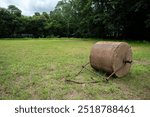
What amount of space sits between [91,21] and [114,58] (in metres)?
24.3

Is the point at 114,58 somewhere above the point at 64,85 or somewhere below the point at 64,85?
above

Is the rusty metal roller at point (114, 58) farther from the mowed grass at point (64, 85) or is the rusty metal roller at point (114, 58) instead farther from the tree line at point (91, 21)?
the tree line at point (91, 21)

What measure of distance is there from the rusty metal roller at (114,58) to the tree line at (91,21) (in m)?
14.7

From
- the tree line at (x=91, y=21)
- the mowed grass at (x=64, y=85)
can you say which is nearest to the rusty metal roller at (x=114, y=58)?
the mowed grass at (x=64, y=85)

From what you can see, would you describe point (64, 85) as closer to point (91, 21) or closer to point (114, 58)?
point (114, 58)

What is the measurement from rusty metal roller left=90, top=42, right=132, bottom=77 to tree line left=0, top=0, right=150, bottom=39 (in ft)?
48.1

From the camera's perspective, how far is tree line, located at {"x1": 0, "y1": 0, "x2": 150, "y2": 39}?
22473mm

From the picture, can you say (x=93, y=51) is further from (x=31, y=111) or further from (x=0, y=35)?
(x=0, y=35)

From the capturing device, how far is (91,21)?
29172mm

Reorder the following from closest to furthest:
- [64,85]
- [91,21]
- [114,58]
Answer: [64,85] < [114,58] < [91,21]

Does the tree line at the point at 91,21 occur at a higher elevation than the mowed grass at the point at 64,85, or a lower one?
higher

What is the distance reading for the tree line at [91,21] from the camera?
73.7ft

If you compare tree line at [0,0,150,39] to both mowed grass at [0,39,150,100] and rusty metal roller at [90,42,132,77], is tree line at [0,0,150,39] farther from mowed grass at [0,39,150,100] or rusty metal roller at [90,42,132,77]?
mowed grass at [0,39,150,100]

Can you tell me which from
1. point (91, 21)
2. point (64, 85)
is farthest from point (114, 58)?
point (91, 21)
